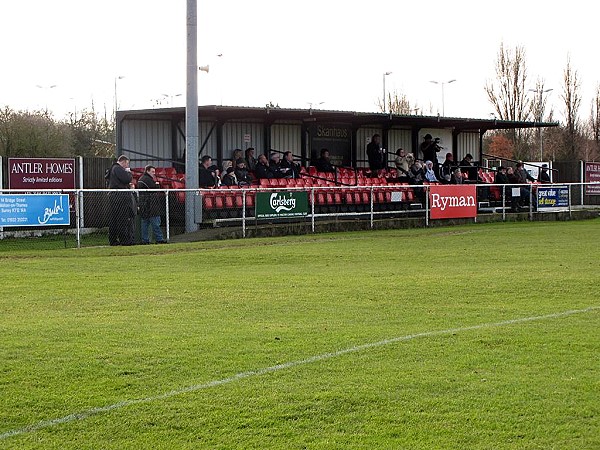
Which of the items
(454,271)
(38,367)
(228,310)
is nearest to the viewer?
(38,367)

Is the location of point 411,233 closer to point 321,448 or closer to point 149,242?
point 149,242

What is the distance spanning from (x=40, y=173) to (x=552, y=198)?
56.9 feet

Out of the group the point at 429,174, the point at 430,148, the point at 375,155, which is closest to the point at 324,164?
the point at 375,155

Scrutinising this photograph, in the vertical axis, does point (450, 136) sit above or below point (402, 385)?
above

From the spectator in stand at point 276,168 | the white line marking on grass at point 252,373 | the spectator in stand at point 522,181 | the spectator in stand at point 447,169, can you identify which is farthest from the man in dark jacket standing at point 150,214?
the spectator in stand at point 447,169

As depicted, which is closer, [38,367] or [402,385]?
[402,385]

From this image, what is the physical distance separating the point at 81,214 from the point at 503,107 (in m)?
51.0

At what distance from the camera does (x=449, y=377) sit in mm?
7906

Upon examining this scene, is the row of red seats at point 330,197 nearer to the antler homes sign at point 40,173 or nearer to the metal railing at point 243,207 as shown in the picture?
the metal railing at point 243,207

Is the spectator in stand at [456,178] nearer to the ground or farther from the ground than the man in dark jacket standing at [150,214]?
farther from the ground

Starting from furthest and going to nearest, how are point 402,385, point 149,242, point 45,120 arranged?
point 45,120, point 149,242, point 402,385

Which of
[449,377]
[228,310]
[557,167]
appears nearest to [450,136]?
[557,167]

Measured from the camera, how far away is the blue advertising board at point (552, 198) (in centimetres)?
3403

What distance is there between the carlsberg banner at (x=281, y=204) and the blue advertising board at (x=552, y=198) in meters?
11.1
